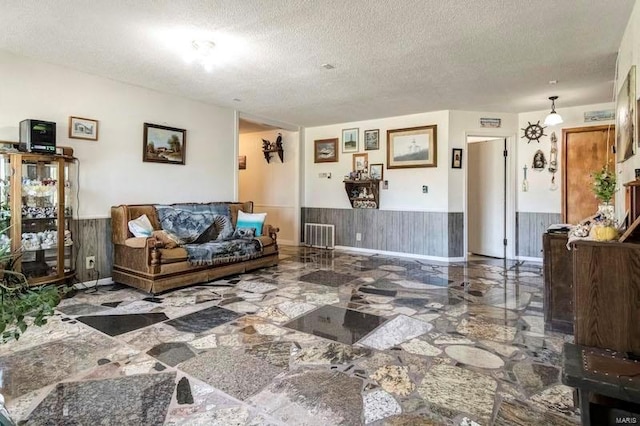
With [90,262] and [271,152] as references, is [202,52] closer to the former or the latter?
[90,262]

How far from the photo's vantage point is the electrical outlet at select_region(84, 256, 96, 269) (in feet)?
13.6

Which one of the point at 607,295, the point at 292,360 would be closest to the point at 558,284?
the point at 607,295

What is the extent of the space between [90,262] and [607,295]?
→ 4742 mm

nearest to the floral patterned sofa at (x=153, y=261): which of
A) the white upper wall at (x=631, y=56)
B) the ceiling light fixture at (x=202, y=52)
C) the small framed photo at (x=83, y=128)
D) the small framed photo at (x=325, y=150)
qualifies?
the small framed photo at (x=83, y=128)

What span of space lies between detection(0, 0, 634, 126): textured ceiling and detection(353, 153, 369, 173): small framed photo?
171cm

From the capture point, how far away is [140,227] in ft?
13.5

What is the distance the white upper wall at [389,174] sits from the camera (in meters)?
5.81

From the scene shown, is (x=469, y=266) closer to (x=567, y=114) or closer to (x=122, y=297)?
(x=567, y=114)

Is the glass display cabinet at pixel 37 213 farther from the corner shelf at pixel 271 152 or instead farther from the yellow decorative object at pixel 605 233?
the yellow decorative object at pixel 605 233

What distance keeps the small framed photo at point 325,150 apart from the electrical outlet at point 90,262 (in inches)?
170

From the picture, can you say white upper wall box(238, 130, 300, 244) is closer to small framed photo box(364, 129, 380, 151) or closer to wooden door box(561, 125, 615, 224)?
small framed photo box(364, 129, 380, 151)

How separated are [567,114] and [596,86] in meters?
1.08

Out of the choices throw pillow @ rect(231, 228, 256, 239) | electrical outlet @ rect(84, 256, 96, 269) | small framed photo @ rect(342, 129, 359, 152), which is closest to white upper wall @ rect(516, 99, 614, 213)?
small framed photo @ rect(342, 129, 359, 152)

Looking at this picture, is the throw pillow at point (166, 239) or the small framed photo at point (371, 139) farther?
the small framed photo at point (371, 139)
